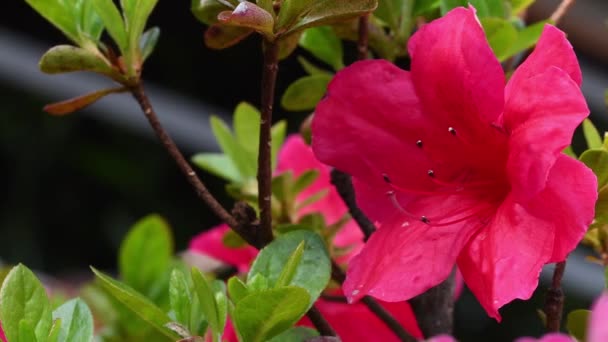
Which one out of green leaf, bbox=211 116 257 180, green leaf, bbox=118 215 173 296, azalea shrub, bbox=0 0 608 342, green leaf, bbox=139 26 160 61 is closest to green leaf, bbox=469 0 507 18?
azalea shrub, bbox=0 0 608 342

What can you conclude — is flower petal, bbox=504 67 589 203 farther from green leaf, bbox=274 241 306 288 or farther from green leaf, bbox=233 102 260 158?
green leaf, bbox=233 102 260 158

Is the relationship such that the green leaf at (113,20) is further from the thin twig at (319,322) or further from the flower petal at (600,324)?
the flower petal at (600,324)

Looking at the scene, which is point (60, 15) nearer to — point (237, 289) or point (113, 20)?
point (113, 20)

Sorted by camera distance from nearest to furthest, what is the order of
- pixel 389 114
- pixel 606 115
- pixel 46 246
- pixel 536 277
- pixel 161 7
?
pixel 536 277
pixel 389 114
pixel 606 115
pixel 161 7
pixel 46 246

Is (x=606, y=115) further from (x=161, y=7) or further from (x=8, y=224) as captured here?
(x=8, y=224)

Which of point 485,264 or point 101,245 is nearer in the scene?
point 485,264

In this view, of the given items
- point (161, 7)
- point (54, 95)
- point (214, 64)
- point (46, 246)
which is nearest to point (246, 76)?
point (214, 64)

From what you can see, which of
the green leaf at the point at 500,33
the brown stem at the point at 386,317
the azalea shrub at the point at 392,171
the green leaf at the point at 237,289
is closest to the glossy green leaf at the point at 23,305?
the azalea shrub at the point at 392,171
